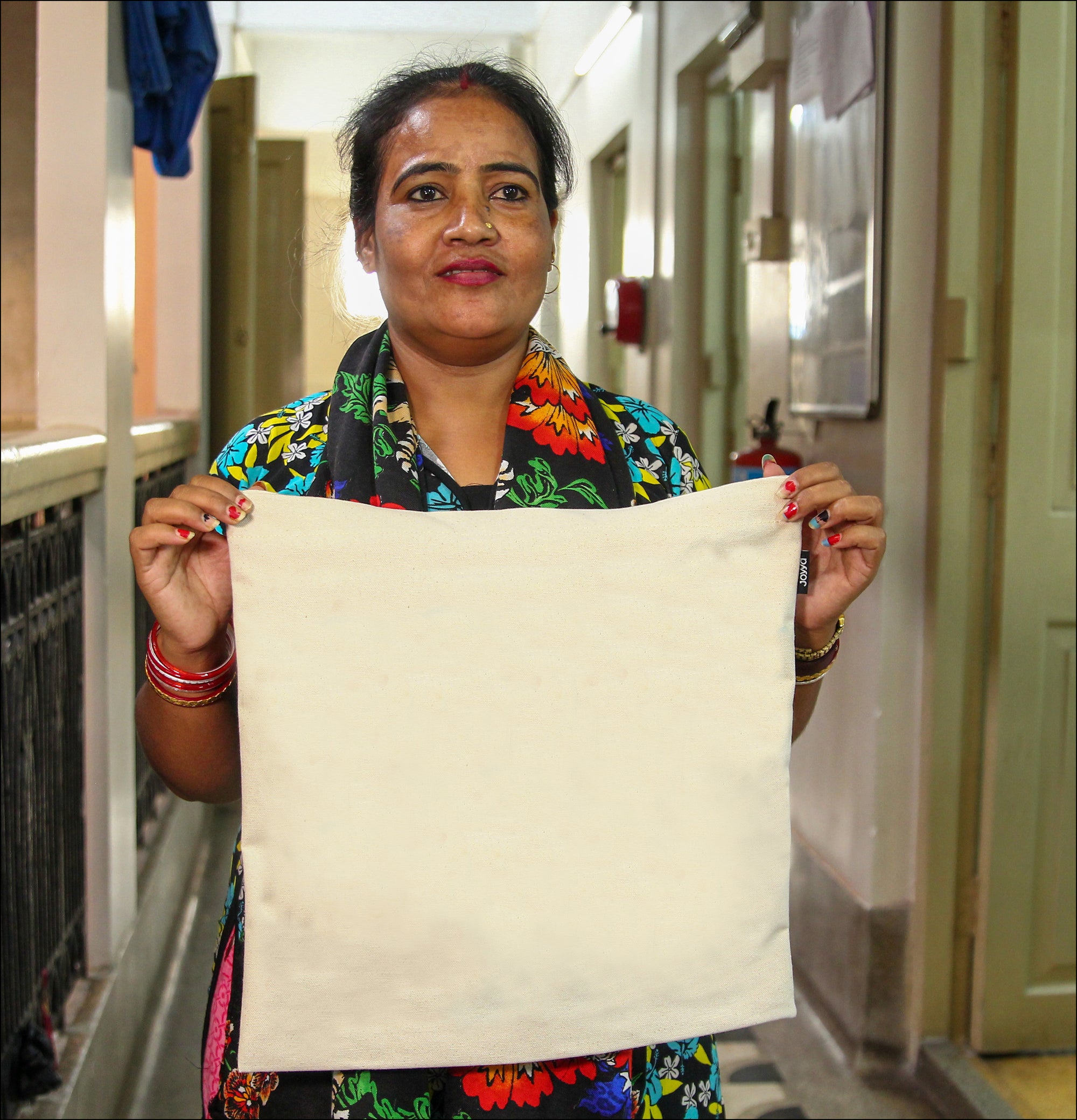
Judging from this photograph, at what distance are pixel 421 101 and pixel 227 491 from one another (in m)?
0.39

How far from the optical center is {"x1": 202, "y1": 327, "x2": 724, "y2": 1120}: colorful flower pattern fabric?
3.25 ft

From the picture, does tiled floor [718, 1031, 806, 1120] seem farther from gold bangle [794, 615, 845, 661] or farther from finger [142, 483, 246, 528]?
finger [142, 483, 246, 528]

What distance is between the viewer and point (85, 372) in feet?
7.73

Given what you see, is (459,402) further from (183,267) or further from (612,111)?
(612,111)

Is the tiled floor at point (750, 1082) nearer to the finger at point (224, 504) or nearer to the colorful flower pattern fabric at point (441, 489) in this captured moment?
the colorful flower pattern fabric at point (441, 489)

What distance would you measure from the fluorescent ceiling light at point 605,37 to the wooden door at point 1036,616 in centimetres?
336

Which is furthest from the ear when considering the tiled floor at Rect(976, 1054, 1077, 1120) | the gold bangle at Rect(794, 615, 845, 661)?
the tiled floor at Rect(976, 1054, 1077, 1120)

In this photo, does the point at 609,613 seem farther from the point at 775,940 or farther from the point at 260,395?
the point at 260,395

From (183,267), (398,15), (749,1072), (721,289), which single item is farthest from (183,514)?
(398,15)

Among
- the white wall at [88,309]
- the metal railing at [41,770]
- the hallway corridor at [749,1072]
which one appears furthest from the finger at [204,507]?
the hallway corridor at [749,1072]

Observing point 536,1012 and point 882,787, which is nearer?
point 536,1012

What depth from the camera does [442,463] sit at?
1053mm

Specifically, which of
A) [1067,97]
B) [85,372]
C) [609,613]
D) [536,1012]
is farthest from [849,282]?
[536,1012]

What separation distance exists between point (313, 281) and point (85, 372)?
1289 mm
